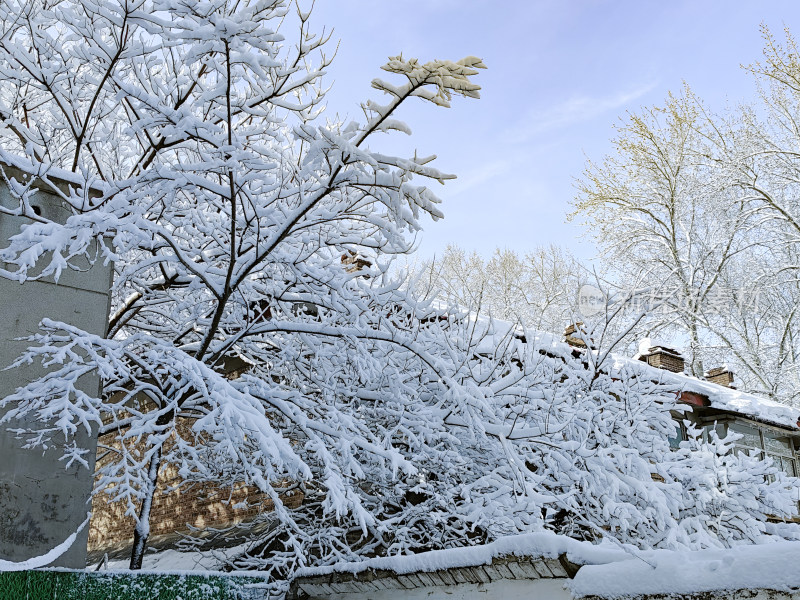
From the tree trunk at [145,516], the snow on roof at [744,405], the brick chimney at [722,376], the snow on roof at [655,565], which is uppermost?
the brick chimney at [722,376]

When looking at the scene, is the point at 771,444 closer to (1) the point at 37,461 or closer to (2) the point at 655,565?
(2) the point at 655,565

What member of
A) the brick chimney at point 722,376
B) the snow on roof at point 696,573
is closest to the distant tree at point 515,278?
the brick chimney at point 722,376

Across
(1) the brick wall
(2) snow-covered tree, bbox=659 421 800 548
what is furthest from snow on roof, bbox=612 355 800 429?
(1) the brick wall

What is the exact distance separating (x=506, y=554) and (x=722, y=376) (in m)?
16.6

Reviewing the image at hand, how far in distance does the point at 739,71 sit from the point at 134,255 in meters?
19.4

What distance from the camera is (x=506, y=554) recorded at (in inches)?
142

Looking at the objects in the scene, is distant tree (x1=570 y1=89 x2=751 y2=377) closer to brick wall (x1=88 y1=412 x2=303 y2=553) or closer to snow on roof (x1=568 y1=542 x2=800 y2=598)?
brick wall (x1=88 y1=412 x2=303 y2=553)

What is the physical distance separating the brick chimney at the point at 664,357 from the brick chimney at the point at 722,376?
2.05 m

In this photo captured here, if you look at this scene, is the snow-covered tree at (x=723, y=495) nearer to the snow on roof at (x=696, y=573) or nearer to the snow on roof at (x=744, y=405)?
the snow on roof at (x=696, y=573)

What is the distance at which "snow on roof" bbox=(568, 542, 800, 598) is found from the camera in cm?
246

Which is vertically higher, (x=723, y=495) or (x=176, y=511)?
(x=723, y=495)

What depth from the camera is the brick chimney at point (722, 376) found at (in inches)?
718

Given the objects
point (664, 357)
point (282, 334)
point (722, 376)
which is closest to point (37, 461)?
point (282, 334)

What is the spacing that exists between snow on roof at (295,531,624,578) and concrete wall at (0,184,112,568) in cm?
203
